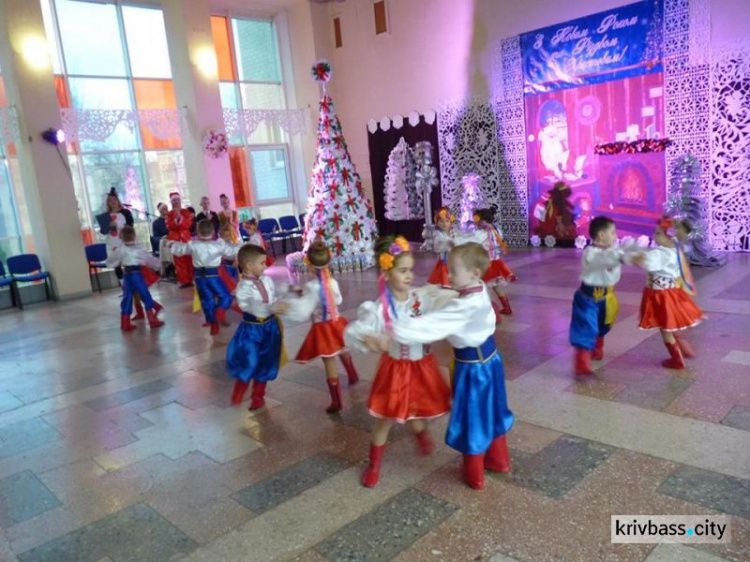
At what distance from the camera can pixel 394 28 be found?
1232 centimetres

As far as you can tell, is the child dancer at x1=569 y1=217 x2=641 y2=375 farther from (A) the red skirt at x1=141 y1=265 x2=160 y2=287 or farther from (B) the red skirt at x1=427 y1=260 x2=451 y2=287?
(A) the red skirt at x1=141 y1=265 x2=160 y2=287

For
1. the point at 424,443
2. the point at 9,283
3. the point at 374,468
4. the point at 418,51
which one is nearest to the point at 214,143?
the point at 418,51

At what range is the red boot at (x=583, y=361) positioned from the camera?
14.1 ft

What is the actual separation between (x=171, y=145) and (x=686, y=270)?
452 inches

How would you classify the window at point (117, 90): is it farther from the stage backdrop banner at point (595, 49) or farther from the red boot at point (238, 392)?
the red boot at point (238, 392)

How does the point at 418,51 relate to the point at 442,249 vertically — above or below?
above

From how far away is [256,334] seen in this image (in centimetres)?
415

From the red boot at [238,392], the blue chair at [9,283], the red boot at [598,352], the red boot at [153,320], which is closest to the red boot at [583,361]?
the red boot at [598,352]

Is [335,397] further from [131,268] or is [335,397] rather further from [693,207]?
[693,207]

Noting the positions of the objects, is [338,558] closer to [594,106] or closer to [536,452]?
[536,452]

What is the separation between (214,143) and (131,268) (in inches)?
231

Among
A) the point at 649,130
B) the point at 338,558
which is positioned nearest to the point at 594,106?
the point at 649,130

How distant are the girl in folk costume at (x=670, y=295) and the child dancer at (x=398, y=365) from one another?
206cm

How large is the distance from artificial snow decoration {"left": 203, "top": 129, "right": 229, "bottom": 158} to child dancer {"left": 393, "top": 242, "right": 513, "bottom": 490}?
10711 mm
